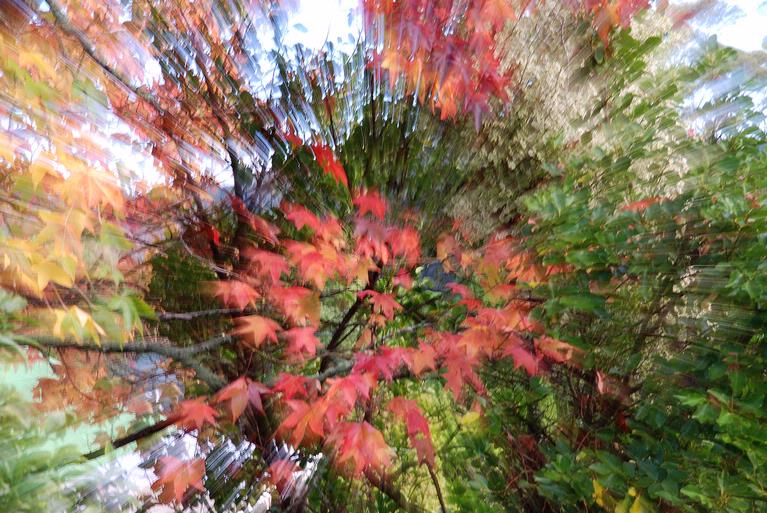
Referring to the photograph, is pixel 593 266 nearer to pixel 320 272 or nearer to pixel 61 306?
pixel 320 272

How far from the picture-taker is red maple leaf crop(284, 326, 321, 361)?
2.59 m

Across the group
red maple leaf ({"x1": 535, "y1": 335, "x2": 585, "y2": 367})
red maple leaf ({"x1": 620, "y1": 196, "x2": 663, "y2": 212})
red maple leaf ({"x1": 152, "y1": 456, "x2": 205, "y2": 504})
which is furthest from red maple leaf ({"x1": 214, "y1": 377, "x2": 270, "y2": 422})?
red maple leaf ({"x1": 620, "y1": 196, "x2": 663, "y2": 212})

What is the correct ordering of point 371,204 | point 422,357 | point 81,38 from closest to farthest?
1. point 81,38
2. point 422,357
3. point 371,204

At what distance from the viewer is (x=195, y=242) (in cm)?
289

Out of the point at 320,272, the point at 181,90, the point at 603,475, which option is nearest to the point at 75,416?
the point at 320,272

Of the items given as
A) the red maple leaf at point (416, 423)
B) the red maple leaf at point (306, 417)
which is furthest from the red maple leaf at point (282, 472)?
the red maple leaf at point (416, 423)

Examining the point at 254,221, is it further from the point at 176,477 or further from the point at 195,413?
the point at 176,477

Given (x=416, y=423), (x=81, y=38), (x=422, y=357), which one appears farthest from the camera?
(x=416, y=423)

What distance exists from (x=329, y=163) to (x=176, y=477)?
1890mm

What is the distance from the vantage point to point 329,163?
2.86 m

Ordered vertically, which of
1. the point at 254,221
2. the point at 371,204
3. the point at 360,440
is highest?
the point at 254,221

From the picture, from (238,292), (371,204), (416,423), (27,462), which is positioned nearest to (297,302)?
(238,292)

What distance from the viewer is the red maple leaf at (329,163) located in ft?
9.41

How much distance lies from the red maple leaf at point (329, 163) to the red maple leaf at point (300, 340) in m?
0.88
